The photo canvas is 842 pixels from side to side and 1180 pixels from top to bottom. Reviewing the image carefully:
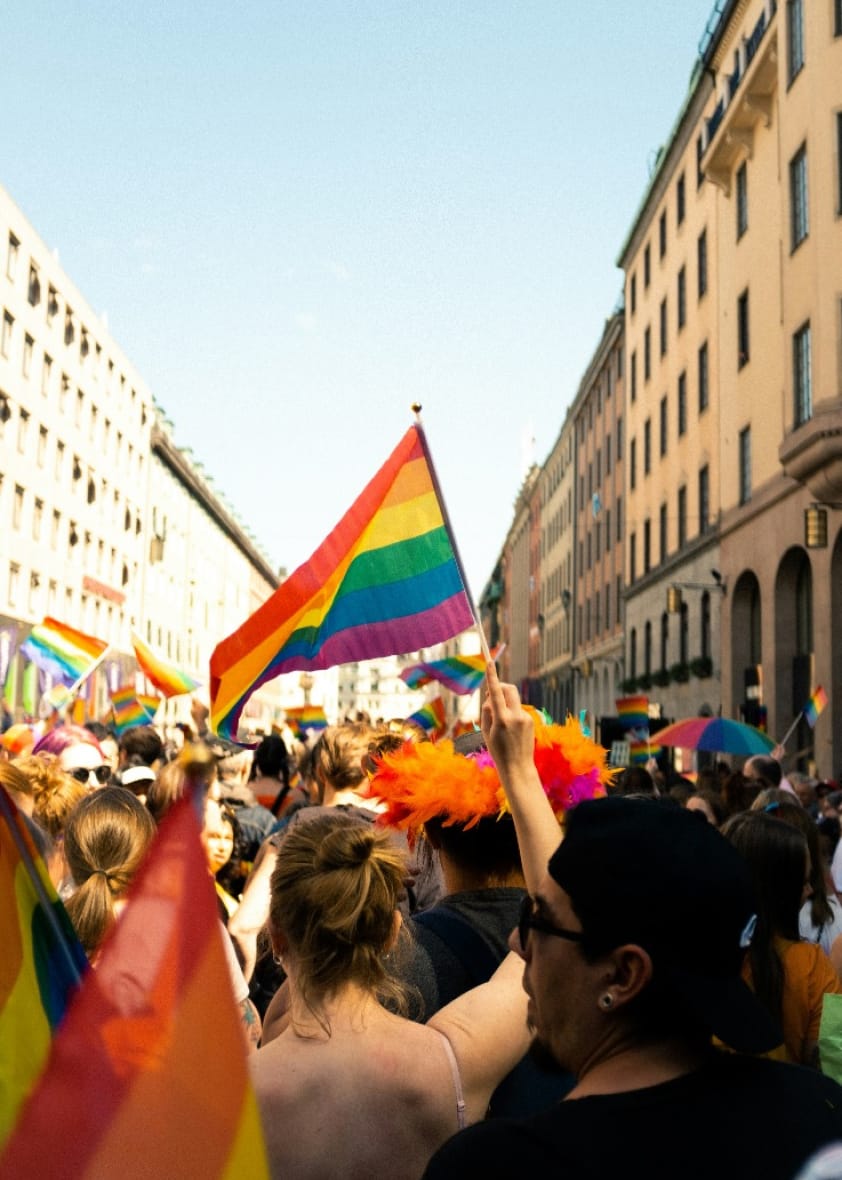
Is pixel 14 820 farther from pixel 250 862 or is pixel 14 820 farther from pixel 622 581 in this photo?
pixel 622 581

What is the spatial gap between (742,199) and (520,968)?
30.6 meters

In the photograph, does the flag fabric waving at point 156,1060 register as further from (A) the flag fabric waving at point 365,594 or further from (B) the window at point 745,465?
(B) the window at point 745,465

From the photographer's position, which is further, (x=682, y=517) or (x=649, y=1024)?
(x=682, y=517)

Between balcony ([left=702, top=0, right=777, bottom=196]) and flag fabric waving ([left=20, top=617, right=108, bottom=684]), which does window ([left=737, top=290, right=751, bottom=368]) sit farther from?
flag fabric waving ([left=20, top=617, right=108, bottom=684])

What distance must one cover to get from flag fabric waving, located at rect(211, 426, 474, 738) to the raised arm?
230 cm

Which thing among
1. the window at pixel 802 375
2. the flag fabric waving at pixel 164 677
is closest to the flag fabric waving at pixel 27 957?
the flag fabric waving at pixel 164 677

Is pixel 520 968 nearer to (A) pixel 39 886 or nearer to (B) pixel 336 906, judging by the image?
(B) pixel 336 906

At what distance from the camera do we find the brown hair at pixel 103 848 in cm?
388

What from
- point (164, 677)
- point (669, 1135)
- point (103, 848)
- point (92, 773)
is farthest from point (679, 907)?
point (164, 677)

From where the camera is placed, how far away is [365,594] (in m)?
5.53

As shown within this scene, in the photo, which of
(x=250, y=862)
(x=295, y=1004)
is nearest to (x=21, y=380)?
(x=250, y=862)

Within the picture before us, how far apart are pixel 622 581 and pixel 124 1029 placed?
49287 mm

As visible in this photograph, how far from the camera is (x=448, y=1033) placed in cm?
284

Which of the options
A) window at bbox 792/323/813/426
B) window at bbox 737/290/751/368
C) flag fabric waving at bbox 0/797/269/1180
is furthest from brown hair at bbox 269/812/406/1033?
window at bbox 737/290/751/368
